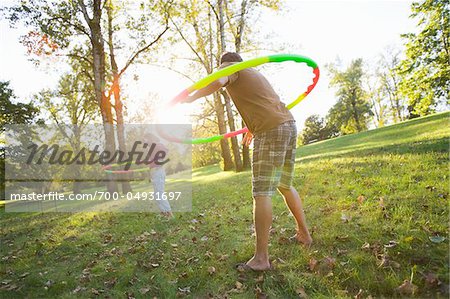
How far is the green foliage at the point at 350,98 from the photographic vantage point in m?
45.5

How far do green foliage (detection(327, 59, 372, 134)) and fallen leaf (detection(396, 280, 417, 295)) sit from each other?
47.2 meters

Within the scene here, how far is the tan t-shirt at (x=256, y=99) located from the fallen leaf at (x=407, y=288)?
6.30ft

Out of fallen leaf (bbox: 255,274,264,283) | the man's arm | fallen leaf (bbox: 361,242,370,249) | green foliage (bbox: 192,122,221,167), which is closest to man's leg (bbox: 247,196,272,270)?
fallen leaf (bbox: 255,274,264,283)

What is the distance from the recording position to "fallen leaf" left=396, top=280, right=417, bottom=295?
2.46 meters

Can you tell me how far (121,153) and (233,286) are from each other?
13257 millimetres

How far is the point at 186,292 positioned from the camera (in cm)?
322

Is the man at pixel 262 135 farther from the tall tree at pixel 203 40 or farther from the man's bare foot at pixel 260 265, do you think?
the tall tree at pixel 203 40

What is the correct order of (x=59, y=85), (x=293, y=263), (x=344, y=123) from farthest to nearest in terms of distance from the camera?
(x=344, y=123) < (x=59, y=85) < (x=293, y=263)

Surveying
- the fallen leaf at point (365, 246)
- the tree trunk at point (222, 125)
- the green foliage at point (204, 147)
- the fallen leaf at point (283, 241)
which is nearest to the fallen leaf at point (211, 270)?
the fallen leaf at point (283, 241)

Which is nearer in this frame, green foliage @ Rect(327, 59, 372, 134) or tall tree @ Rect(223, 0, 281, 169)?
tall tree @ Rect(223, 0, 281, 169)

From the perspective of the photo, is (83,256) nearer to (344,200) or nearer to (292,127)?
(292,127)

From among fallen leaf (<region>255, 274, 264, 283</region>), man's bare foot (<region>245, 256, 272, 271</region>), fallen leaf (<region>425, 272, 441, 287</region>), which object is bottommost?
fallen leaf (<region>255, 274, 264, 283</region>)

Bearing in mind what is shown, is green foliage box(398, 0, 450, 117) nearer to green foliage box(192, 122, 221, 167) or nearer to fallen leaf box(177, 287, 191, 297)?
green foliage box(192, 122, 221, 167)

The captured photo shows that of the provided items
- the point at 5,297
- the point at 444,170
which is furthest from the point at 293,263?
the point at 444,170
